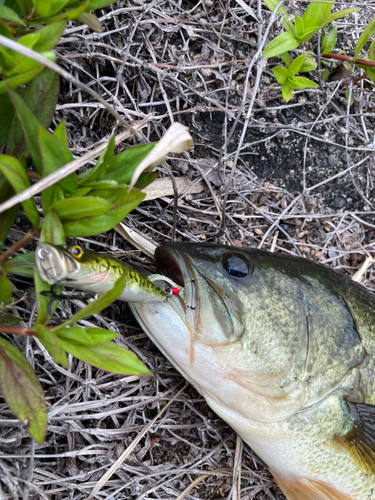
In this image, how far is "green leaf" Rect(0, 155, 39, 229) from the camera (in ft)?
4.79

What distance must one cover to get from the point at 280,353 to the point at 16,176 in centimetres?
145

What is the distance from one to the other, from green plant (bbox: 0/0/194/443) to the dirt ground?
0.44 meters

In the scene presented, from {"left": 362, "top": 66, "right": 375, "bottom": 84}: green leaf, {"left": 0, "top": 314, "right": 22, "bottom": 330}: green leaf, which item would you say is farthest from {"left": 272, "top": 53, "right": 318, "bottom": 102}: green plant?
{"left": 0, "top": 314, "right": 22, "bottom": 330}: green leaf

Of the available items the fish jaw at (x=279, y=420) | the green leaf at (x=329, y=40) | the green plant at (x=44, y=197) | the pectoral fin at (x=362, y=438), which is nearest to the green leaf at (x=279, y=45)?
the green leaf at (x=329, y=40)

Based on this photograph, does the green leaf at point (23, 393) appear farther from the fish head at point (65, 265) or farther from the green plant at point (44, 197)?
the fish head at point (65, 265)

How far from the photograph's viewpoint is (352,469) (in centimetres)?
218

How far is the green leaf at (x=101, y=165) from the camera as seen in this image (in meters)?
1.62

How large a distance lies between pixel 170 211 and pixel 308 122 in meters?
1.27

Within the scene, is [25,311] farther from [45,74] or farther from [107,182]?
[45,74]

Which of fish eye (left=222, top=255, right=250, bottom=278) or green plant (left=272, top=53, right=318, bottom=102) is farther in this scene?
green plant (left=272, top=53, right=318, bottom=102)

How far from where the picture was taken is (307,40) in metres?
2.70

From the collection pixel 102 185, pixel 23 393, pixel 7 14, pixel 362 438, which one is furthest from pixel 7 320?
pixel 362 438

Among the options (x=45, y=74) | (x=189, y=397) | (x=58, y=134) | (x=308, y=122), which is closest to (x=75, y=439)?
(x=189, y=397)

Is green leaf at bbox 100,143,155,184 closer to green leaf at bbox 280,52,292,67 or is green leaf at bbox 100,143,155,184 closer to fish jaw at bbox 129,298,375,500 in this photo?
fish jaw at bbox 129,298,375,500
